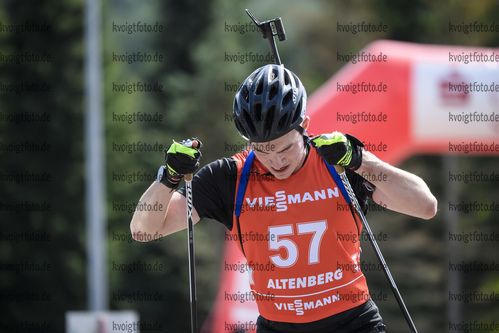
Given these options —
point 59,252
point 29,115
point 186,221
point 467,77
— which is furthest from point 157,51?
point 186,221

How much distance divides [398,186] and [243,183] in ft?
2.63

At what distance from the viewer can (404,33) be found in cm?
2592

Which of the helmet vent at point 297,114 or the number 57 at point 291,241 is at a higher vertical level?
the helmet vent at point 297,114

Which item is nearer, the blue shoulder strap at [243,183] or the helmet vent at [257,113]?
the helmet vent at [257,113]

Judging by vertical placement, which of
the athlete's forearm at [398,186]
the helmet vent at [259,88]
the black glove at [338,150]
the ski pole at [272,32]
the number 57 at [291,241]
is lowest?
the number 57 at [291,241]

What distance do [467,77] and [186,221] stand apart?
18.1ft

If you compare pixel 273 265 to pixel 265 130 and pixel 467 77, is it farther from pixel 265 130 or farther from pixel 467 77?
pixel 467 77

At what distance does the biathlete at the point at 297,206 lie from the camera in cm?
368

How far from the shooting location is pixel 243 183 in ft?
12.7

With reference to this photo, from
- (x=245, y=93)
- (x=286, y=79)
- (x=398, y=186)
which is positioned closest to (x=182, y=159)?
(x=245, y=93)

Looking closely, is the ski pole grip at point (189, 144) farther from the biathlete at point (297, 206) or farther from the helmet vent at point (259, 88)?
the helmet vent at point (259, 88)

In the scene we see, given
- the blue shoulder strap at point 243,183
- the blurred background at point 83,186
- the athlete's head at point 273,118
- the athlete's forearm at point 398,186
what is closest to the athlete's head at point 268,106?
the athlete's head at point 273,118

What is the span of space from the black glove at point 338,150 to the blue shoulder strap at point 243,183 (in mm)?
385

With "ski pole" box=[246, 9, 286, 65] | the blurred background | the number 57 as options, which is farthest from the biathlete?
the blurred background
